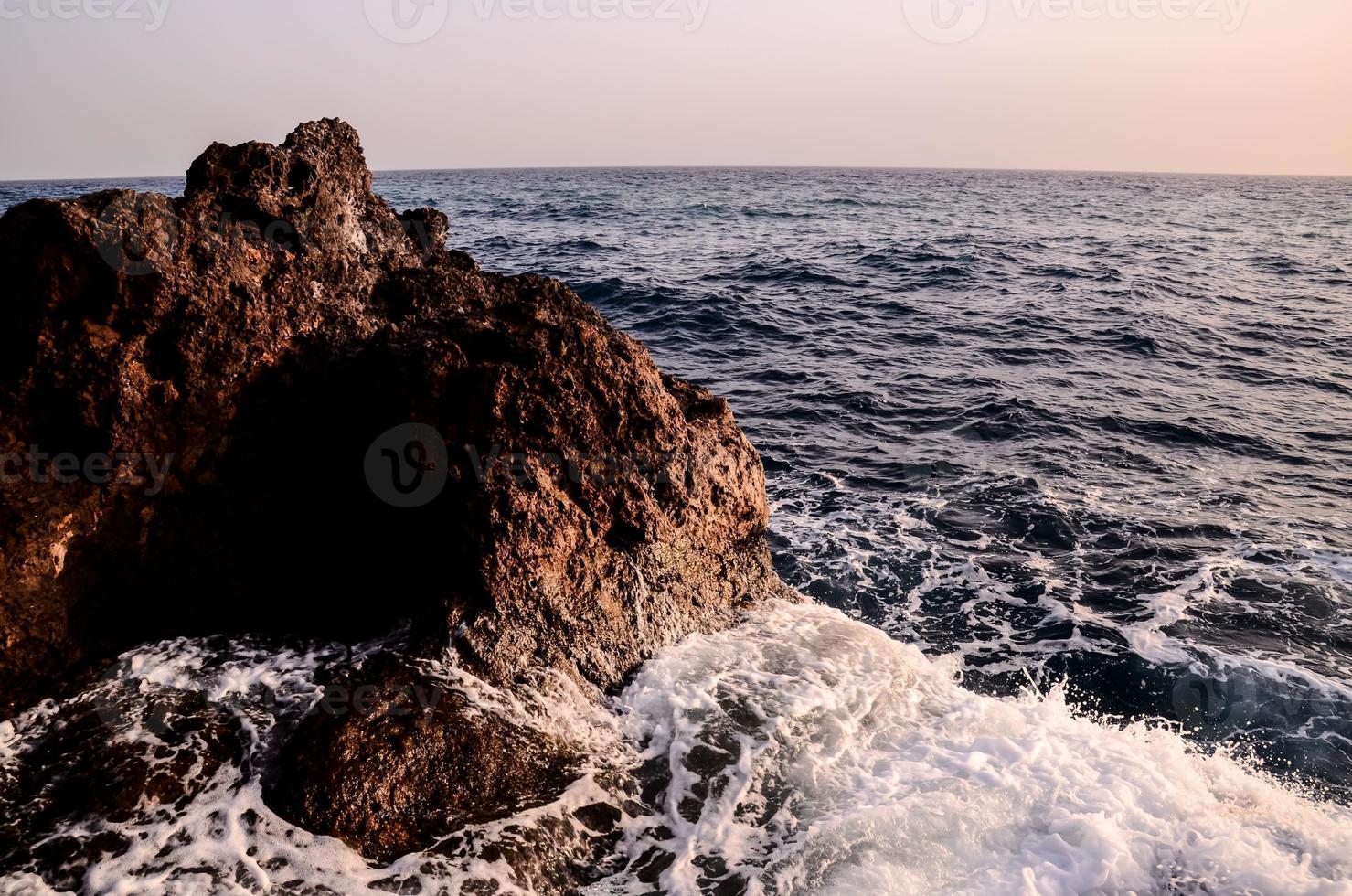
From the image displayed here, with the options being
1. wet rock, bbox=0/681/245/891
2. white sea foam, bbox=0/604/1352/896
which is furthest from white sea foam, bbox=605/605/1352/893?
wet rock, bbox=0/681/245/891

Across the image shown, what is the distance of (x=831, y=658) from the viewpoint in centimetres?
459

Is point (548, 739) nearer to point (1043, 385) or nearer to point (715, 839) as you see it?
point (715, 839)

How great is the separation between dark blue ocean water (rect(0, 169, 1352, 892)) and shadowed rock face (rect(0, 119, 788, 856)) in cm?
251

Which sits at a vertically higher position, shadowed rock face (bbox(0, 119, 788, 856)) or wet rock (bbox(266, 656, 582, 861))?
shadowed rock face (bbox(0, 119, 788, 856))

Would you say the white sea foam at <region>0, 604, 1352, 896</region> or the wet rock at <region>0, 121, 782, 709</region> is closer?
the white sea foam at <region>0, 604, 1352, 896</region>

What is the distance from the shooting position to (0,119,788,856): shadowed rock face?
375 cm

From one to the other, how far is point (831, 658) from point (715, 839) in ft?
4.93

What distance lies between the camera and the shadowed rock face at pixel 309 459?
12.3 feet

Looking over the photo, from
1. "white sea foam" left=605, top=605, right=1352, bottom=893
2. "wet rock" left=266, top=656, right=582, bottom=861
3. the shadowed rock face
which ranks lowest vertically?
"white sea foam" left=605, top=605, right=1352, bottom=893

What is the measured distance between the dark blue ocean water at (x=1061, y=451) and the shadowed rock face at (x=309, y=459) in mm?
2509

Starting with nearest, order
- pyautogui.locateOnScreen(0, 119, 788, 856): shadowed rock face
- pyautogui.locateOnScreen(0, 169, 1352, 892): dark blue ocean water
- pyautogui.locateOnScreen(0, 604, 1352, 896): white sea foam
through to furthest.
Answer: pyautogui.locateOnScreen(0, 604, 1352, 896): white sea foam → pyautogui.locateOnScreen(0, 119, 788, 856): shadowed rock face → pyautogui.locateOnScreen(0, 169, 1352, 892): dark blue ocean water

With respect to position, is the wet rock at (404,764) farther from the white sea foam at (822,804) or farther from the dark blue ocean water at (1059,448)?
the dark blue ocean water at (1059,448)

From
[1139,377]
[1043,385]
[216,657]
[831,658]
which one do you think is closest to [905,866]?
[831,658]

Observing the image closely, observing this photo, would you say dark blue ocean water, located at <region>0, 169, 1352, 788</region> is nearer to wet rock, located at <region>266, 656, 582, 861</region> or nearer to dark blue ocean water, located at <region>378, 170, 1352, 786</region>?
dark blue ocean water, located at <region>378, 170, 1352, 786</region>
